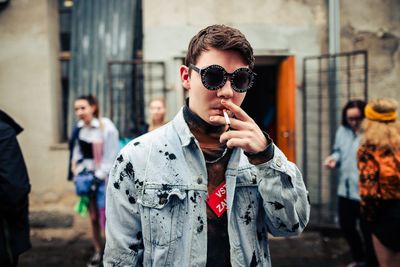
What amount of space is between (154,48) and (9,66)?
2.25 m

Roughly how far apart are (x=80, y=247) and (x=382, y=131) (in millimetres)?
4150

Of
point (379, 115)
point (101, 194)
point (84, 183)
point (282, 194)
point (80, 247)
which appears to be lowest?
point (80, 247)

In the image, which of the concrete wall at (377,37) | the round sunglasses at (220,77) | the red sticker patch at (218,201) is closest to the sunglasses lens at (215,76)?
the round sunglasses at (220,77)

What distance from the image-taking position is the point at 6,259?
10.3ft

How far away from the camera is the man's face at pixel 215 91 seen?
5.61ft

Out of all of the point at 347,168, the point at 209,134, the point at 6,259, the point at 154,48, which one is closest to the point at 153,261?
the point at 209,134

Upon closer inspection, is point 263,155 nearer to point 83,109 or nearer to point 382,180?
point 382,180

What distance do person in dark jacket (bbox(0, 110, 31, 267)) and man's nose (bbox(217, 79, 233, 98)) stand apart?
2.06m

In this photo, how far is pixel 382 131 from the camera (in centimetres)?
371

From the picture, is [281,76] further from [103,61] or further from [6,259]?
[6,259]

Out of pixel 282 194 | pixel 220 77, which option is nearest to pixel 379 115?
pixel 282 194

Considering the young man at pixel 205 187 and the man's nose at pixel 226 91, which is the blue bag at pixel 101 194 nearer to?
the young man at pixel 205 187

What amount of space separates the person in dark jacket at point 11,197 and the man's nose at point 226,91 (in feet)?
6.76

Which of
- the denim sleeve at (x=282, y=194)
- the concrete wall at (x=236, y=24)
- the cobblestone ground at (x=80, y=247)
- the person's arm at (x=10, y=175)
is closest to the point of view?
the denim sleeve at (x=282, y=194)
